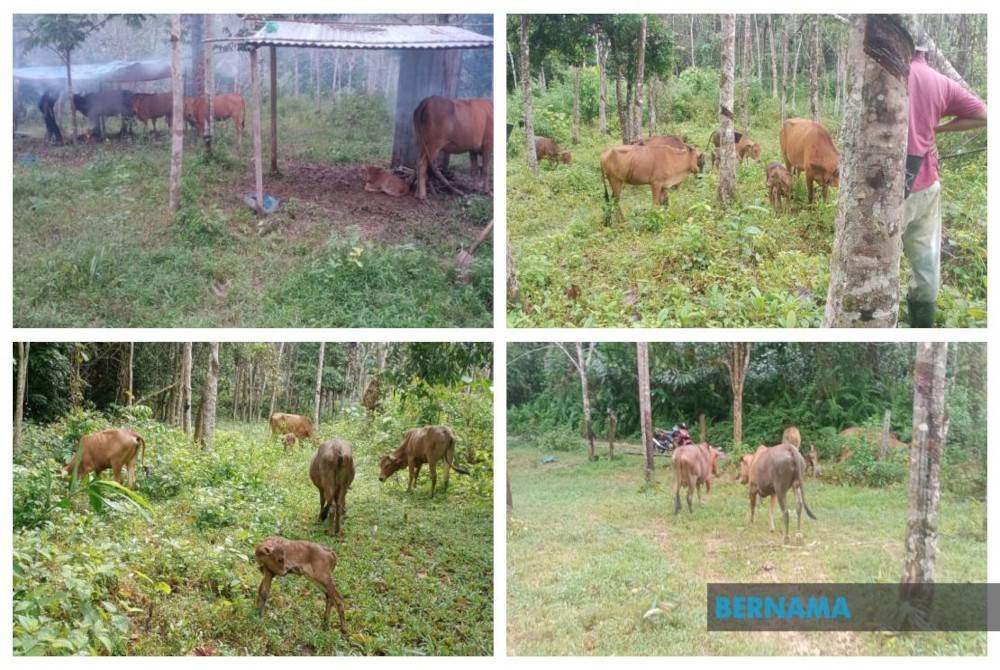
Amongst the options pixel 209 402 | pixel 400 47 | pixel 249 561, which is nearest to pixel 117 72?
pixel 400 47

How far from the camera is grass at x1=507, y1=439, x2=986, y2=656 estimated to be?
3.90 m

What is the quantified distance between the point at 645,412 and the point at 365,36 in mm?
1906

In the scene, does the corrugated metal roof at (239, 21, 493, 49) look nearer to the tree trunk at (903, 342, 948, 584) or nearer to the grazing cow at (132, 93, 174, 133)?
the grazing cow at (132, 93, 174, 133)

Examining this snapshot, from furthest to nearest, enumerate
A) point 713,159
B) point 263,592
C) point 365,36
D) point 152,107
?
1. point 152,107
2. point 713,159
3. point 365,36
4. point 263,592

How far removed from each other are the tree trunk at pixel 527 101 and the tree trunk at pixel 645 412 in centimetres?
87

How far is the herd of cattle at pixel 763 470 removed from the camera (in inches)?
157

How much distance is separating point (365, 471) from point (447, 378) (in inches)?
20.0

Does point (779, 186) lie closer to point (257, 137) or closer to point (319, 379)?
point (319, 379)

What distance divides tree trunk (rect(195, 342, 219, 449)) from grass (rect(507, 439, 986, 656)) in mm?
1206

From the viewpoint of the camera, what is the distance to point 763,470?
401 cm

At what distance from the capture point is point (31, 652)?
12.4ft

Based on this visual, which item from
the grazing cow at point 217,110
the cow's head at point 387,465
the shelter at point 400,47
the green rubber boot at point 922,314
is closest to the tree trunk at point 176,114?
the grazing cow at point 217,110

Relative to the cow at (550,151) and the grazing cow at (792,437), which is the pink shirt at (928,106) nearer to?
the grazing cow at (792,437)
